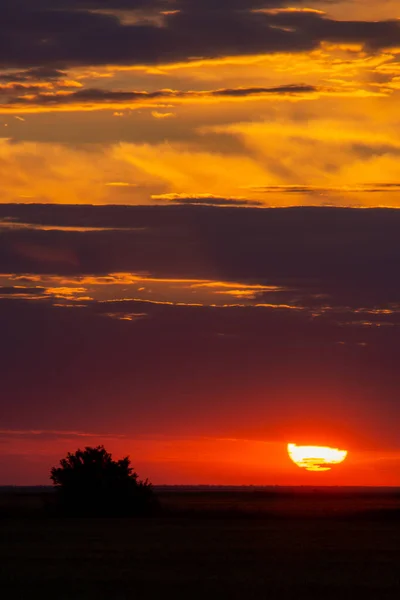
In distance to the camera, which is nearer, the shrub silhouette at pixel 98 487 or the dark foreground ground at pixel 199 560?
the dark foreground ground at pixel 199 560

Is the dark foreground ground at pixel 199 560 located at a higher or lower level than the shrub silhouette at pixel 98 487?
lower

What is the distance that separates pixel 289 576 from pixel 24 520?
45.3 metres

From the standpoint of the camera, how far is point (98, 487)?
96000 millimetres

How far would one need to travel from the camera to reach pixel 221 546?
55594 millimetres

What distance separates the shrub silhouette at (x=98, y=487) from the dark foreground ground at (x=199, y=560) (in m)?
17.1

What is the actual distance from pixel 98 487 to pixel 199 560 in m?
49.7

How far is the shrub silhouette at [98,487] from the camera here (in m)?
95.6

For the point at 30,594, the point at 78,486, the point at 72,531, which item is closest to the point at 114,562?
the point at 30,594

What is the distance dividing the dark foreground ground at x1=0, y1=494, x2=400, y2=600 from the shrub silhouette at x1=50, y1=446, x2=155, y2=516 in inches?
672

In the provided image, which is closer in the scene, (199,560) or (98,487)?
(199,560)

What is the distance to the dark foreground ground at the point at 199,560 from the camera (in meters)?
36.6

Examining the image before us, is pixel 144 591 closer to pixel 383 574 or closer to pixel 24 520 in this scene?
pixel 383 574

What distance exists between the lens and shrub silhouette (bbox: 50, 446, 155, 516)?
3765 inches

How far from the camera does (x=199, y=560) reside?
4722 centimetres
